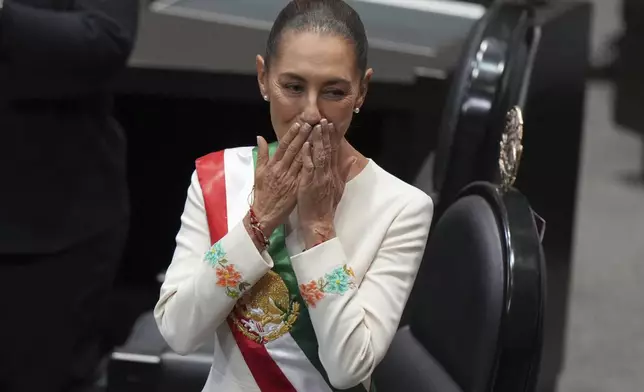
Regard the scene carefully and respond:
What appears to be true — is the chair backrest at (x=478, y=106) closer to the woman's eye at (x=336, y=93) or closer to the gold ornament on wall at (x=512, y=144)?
the gold ornament on wall at (x=512, y=144)

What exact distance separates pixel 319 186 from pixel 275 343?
0.16m

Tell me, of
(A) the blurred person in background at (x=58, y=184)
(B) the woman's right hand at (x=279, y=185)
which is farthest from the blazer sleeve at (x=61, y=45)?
(B) the woman's right hand at (x=279, y=185)

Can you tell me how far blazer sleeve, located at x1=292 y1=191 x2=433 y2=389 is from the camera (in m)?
0.80

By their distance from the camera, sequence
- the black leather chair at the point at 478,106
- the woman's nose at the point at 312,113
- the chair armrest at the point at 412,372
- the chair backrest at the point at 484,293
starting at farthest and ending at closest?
1. the black leather chair at the point at 478,106
2. the chair armrest at the point at 412,372
3. the chair backrest at the point at 484,293
4. the woman's nose at the point at 312,113

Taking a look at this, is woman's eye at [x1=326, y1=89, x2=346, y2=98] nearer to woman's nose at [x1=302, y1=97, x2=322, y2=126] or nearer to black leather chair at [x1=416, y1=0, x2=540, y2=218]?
woman's nose at [x1=302, y1=97, x2=322, y2=126]

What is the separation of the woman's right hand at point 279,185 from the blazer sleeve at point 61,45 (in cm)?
43

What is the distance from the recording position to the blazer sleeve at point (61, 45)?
1.12m

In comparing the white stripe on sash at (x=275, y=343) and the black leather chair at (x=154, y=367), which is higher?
the white stripe on sash at (x=275, y=343)

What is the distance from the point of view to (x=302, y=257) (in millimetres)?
799

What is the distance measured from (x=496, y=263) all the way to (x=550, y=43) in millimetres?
732

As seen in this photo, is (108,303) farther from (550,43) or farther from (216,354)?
(550,43)

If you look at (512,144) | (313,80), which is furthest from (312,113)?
(512,144)

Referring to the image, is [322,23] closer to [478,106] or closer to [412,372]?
[412,372]

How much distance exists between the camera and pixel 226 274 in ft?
2.62
